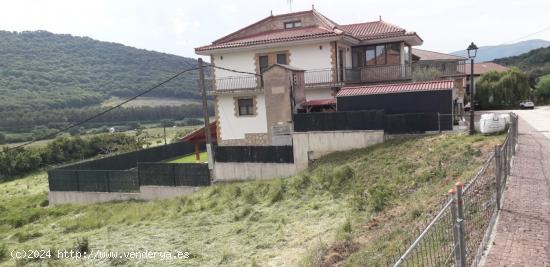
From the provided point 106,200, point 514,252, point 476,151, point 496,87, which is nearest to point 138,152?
point 106,200

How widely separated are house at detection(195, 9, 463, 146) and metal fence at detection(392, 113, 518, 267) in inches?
594

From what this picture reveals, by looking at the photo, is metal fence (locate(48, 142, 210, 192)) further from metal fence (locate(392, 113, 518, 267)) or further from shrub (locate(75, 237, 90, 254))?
metal fence (locate(392, 113, 518, 267))

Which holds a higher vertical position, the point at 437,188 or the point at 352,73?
the point at 352,73

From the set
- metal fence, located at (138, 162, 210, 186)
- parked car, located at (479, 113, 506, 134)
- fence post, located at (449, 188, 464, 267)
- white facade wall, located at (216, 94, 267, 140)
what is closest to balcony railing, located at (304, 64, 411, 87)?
white facade wall, located at (216, 94, 267, 140)

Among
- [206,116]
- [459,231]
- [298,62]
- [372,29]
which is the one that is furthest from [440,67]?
[459,231]

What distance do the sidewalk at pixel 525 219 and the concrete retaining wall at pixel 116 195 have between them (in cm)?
1497

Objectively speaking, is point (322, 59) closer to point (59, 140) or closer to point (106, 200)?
point (106, 200)

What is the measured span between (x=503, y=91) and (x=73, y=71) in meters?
130

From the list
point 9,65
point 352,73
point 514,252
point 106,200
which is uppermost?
point 9,65

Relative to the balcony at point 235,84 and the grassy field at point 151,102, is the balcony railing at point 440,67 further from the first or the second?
the grassy field at point 151,102

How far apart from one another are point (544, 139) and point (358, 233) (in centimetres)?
1156

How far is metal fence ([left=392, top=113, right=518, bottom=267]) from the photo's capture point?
577cm

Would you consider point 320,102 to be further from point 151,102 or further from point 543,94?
point 151,102

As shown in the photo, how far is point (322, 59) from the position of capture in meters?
25.6
